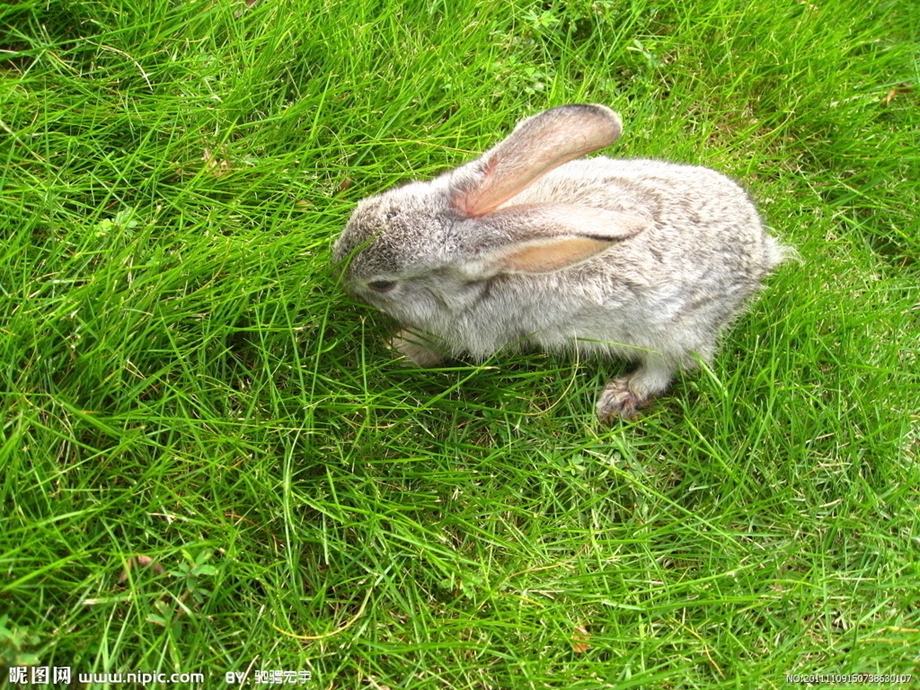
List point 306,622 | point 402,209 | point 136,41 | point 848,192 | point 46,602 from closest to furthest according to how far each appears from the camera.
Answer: point 46,602
point 306,622
point 402,209
point 136,41
point 848,192

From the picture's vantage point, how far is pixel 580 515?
357cm

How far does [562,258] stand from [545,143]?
0.49 m

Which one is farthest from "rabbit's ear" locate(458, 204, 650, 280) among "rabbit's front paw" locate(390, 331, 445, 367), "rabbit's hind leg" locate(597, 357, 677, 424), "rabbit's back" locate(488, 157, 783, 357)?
"rabbit's hind leg" locate(597, 357, 677, 424)

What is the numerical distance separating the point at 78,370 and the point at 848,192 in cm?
401

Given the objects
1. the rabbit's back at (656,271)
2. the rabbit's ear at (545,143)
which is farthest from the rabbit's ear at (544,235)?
the rabbit's back at (656,271)

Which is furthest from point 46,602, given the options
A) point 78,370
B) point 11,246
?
point 11,246

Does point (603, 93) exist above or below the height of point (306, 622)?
above

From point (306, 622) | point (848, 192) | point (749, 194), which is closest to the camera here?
point (306, 622)

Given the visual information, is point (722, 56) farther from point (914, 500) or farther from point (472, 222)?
point (914, 500)

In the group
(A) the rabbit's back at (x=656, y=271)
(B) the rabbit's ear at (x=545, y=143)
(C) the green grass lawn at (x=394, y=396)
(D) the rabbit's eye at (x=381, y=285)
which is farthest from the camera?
(A) the rabbit's back at (x=656, y=271)

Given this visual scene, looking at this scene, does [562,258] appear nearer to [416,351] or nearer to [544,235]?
[544,235]

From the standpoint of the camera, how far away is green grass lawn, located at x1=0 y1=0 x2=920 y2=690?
2979mm

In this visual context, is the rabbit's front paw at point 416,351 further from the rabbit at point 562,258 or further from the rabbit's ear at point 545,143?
the rabbit's ear at point 545,143

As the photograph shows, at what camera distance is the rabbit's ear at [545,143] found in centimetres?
333
